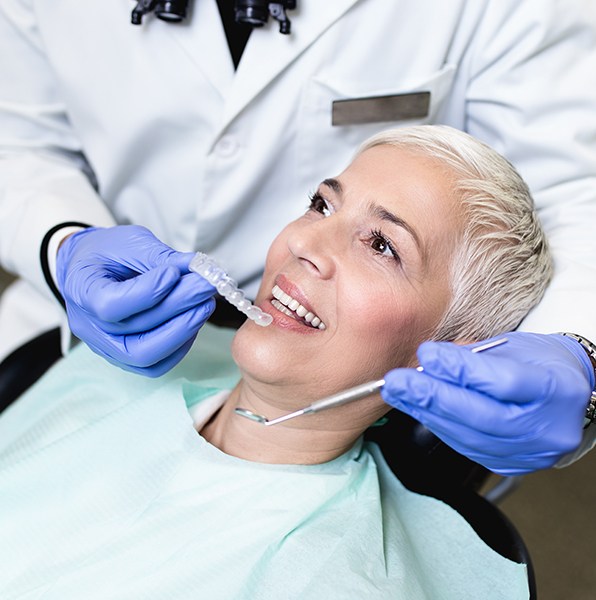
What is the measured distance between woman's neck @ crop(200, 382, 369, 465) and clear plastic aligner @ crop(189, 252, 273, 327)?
21 centimetres

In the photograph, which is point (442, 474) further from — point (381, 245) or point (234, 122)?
point (234, 122)

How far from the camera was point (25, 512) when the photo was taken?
1299 millimetres

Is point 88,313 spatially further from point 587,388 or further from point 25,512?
point 587,388

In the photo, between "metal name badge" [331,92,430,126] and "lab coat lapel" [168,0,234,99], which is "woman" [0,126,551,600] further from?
"lab coat lapel" [168,0,234,99]

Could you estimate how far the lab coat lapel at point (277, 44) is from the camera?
143 cm

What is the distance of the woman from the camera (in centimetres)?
121

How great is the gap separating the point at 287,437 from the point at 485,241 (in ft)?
1.63

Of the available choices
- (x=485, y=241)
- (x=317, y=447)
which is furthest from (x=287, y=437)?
(x=485, y=241)

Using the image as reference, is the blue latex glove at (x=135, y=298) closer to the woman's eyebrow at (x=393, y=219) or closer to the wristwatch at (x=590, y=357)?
the woman's eyebrow at (x=393, y=219)

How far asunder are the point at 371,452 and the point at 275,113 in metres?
0.72

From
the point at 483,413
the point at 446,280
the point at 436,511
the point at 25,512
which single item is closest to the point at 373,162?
the point at 446,280

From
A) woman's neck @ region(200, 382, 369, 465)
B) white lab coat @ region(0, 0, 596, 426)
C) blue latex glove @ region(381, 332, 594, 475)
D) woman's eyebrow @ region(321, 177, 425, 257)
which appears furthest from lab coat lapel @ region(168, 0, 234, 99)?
blue latex glove @ region(381, 332, 594, 475)

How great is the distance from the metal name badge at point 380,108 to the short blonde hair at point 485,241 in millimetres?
159

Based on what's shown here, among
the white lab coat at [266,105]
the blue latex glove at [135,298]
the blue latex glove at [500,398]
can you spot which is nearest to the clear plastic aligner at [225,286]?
the blue latex glove at [135,298]
